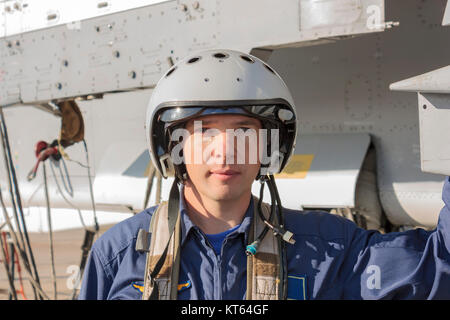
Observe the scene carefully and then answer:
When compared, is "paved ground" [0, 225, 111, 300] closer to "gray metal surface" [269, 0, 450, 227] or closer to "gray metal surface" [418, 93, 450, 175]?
"gray metal surface" [269, 0, 450, 227]

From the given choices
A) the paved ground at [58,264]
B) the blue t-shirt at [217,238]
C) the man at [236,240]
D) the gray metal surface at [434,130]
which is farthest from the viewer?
the paved ground at [58,264]

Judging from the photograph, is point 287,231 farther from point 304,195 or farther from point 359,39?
point 359,39

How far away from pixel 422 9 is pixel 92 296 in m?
3.88

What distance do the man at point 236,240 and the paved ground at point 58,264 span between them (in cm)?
528

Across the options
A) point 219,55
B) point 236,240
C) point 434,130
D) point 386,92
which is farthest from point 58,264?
point 434,130

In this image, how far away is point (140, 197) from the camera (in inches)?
230

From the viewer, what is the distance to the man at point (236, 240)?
1.80m

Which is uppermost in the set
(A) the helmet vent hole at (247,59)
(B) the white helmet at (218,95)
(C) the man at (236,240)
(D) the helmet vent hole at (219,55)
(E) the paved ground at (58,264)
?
(D) the helmet vent hole at (219,55)

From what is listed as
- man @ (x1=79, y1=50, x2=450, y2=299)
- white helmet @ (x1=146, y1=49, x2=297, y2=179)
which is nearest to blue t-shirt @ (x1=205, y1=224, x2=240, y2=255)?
man @ (x1=79, y1=50, x2=450, y2=299)

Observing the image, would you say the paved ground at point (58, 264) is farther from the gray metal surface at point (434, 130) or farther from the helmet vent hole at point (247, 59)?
the gray metal surface at point (434, 130)

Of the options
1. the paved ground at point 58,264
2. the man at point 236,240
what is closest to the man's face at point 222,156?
the man at point 236,240

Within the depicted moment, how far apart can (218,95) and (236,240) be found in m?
0.55

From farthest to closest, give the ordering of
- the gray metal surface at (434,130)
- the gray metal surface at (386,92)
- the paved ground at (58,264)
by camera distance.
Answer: the paved ground at (58,264)
the gray metal surface at (386,92)
the gray metal surface at (434,130)
